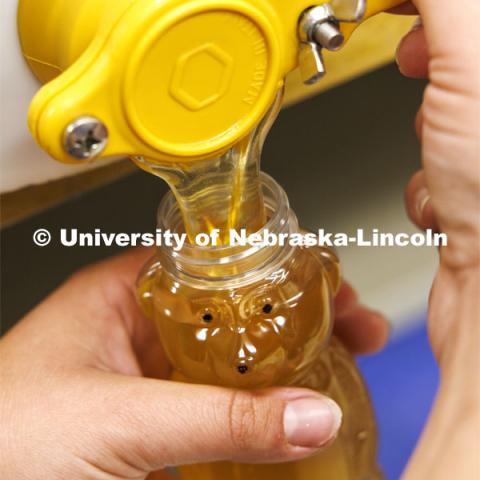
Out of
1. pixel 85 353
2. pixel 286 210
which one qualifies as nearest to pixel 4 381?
pixel 85 353

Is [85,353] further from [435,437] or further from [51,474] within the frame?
[435,437]

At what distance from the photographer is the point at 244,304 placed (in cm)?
31

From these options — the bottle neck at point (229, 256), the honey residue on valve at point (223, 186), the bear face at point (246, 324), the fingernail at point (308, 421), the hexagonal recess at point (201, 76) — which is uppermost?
the hexagonal recess at point (201, 76)

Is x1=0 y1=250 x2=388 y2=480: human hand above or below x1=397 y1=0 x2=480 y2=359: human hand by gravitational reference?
below

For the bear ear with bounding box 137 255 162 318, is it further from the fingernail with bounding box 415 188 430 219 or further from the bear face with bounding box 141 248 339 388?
the fingernail with bounding box 415 188 430 219

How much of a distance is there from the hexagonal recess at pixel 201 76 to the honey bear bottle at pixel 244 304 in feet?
0.25

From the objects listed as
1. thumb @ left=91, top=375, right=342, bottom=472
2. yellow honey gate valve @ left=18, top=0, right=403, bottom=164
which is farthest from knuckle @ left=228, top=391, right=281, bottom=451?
yellow honey gate valve @ left=18, top=0, right=403, bottom=164

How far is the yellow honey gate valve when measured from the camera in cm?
22

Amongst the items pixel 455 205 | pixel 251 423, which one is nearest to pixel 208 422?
pixel 251 423

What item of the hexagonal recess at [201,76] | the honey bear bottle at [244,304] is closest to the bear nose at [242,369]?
the honey bear bottle at [244,304]

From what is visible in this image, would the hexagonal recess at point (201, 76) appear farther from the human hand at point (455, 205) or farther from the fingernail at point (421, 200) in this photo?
the fingernail at point (421, 200)

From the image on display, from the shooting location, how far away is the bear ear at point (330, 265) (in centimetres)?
34

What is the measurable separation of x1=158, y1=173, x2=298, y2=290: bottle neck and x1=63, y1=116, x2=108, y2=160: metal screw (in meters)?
0.08

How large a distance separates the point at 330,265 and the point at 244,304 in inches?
2.0
